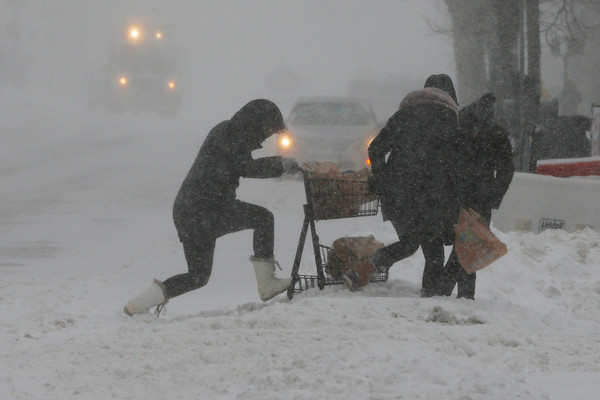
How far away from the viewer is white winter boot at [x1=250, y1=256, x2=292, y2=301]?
20.5ft

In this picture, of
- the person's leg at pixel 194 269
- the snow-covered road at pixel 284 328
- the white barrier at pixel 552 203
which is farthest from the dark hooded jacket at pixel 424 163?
the white barrier at pixel 552 203

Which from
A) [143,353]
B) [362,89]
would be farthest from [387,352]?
[362,89]

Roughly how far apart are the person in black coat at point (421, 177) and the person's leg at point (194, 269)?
1232mm

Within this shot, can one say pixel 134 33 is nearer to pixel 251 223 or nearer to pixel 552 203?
pixel 552 203

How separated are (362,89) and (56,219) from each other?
24605mm

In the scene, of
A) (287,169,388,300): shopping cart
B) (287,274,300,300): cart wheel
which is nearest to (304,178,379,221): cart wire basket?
(287,169,388,300): shopping cart

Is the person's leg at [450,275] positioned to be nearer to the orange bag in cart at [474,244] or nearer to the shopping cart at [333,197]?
the orange bag in cart at [474,244]

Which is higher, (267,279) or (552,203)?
(267,279)

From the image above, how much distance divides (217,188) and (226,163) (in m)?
0.19

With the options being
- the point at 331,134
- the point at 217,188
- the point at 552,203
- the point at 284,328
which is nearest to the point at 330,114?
the point at 331,134

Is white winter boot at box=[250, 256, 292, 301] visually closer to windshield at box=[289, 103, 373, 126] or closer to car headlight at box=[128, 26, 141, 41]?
windshield at box=[289, 103, 373, 126]

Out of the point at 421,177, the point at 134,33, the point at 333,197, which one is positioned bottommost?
the point at 333,197

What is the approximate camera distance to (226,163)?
5945 millimetres

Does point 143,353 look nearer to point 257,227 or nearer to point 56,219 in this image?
point 257,227
